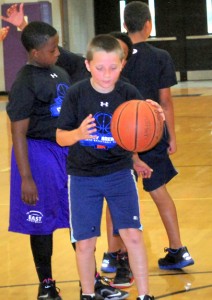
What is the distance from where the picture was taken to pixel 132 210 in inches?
153

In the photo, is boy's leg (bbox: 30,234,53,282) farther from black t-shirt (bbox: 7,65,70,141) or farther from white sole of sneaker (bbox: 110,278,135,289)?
black t-shirt (bbox: 7,65,70,141)

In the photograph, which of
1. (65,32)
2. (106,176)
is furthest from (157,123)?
(65,32)

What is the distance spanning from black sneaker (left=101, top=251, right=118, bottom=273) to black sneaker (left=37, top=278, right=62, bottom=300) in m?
0.58

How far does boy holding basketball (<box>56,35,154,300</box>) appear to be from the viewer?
379 cm

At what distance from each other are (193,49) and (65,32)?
11.5ft

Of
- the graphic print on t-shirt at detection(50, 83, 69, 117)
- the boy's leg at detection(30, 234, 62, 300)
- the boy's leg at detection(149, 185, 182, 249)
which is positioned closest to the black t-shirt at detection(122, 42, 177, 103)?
the boy's leg at detection(149, 185, 182, 249)

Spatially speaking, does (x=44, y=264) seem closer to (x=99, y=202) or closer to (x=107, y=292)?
(x=107, y=292)

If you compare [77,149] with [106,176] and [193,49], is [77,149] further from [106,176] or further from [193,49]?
[193,49]

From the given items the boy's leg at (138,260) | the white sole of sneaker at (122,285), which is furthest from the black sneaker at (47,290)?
the boy's leg at (138,260)

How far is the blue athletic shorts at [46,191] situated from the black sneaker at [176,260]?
2.74 feet

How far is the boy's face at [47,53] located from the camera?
422cm

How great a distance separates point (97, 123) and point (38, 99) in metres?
0.55

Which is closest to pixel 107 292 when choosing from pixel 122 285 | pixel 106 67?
pixel 122 285

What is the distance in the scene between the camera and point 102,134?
150 inches
